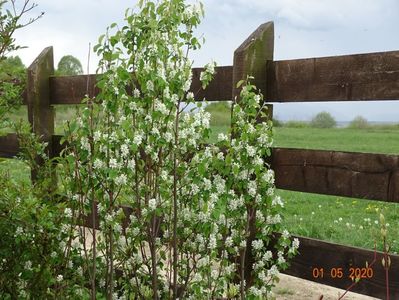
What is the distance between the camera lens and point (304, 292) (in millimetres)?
4945

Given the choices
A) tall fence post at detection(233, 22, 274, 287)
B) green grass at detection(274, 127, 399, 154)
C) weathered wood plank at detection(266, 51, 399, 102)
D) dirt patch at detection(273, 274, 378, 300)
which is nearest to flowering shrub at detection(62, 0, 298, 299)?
tall fence post at detection(233, 22, 274, 287)

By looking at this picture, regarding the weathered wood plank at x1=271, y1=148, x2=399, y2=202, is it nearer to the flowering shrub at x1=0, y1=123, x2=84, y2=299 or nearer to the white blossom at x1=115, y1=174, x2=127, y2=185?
the white blossom at x1=115, y1=174, x2=127, y2=185

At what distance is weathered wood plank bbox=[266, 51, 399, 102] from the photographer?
11.6 feet

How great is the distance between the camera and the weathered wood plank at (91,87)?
4230 millimetres

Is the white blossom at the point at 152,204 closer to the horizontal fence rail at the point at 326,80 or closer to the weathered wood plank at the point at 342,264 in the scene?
the horizontal fence rail at the point at 326,80

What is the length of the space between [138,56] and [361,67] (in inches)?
58.3

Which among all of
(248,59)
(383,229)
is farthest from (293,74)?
(383,229)

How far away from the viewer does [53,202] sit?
370 centimetres

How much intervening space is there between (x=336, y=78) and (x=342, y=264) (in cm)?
129

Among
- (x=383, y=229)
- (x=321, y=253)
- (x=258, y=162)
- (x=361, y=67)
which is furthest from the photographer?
(x=321, y=253)

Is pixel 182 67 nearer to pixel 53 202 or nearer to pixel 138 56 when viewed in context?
pixel 138 56

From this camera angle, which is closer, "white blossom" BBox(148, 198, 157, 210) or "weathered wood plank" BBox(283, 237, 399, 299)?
"white blossom" BBox(148, 198, 157, 210)

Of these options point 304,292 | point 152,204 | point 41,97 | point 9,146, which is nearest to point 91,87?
point 41,97

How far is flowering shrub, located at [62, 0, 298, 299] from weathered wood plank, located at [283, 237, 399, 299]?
30cm
